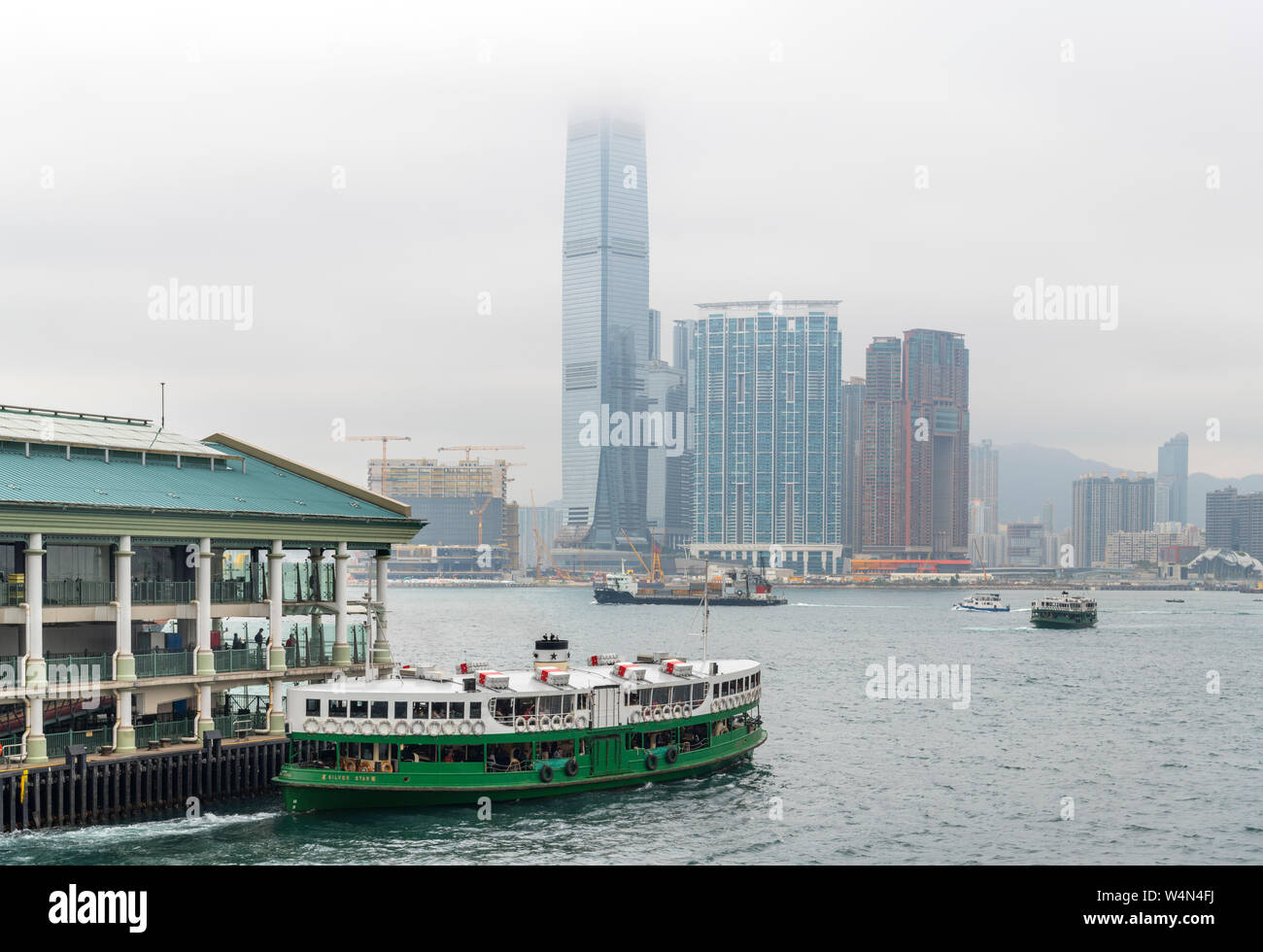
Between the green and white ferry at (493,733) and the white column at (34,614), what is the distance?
9593 mm

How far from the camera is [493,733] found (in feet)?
176

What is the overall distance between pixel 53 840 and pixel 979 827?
36.9 m

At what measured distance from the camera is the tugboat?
51.7m

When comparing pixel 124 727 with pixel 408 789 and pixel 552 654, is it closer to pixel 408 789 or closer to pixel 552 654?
pixel 408 789

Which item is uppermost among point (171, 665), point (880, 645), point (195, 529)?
point (195, 529)

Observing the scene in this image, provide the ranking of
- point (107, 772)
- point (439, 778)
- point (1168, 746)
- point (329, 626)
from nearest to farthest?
point (107, 772) < point (439, 778) < point (329, 626) < point (1168, 746)

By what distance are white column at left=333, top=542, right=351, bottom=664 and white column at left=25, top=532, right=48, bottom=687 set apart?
15.2 m

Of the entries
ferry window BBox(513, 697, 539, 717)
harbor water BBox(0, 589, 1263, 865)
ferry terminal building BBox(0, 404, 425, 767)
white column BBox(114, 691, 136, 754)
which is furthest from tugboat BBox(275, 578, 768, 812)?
white column BBox(114, 691, 136, 754)

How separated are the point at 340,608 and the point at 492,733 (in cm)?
1326

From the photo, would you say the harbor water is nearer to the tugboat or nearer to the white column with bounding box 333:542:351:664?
the tugboat

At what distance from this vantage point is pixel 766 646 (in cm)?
17500

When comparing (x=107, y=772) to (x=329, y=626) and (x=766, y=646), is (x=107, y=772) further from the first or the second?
(x=766, y=646)

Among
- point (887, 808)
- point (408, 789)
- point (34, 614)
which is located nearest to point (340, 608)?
point (408, 789)
